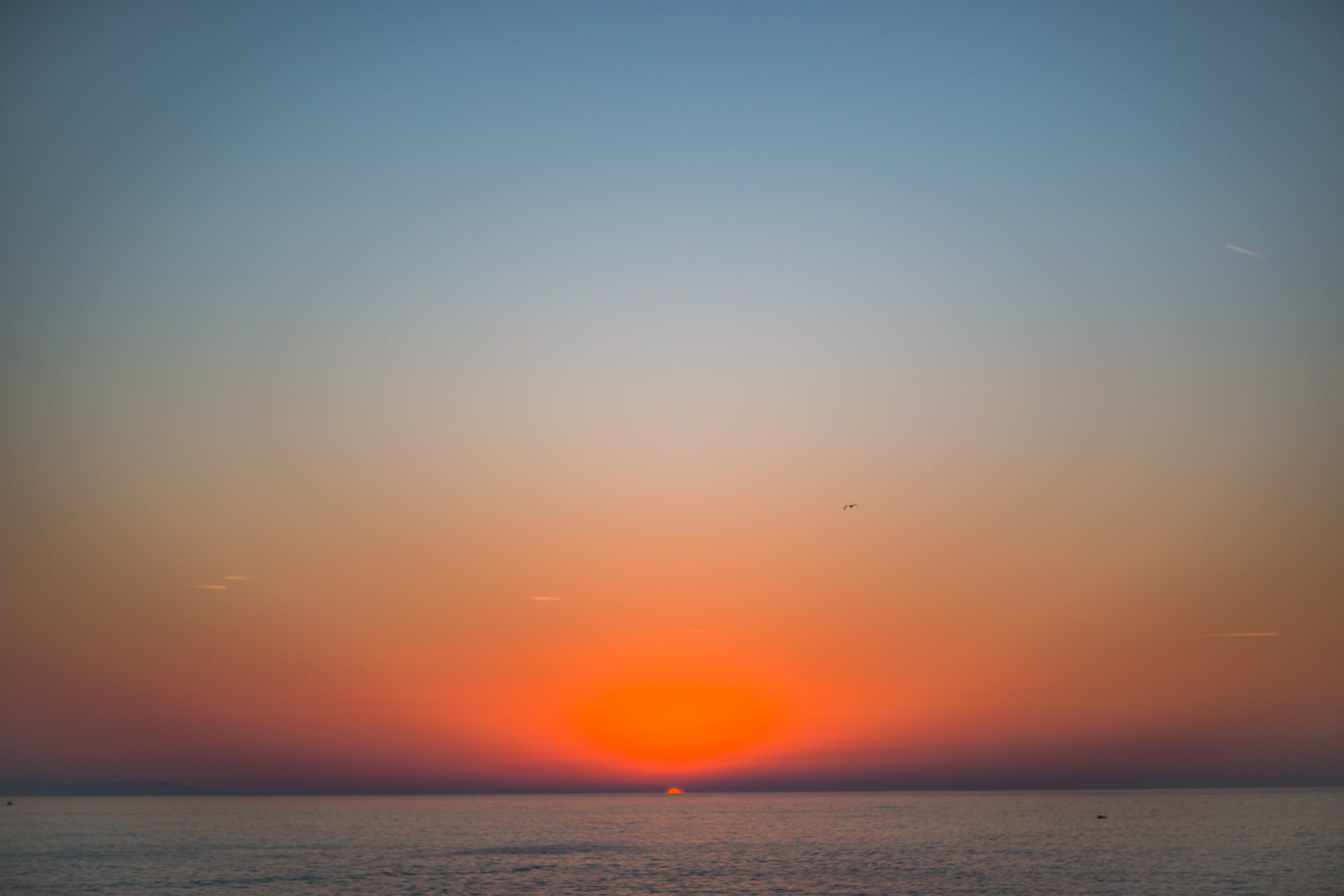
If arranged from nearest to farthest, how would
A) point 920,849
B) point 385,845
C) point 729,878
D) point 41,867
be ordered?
point 729,878
point 41,867
point 920,849
point 385,845

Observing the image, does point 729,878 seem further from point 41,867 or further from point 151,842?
point 151,842

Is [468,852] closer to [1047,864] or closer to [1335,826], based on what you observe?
[1047,864]

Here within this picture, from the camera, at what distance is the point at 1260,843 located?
14188 centimetres

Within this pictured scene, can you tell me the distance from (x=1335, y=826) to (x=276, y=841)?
19527 centimetres

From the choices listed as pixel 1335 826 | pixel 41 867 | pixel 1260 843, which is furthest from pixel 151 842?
pixel 1335 826

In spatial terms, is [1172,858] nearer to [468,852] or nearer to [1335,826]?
[468,852]

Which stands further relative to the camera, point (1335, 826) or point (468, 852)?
point (1335, 826)

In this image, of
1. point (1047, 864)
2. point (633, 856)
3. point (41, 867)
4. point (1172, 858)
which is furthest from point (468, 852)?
point (1172, 858)

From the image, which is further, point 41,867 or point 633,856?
point 633,856

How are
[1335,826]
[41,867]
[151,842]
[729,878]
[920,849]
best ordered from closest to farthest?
[729,878]
[41,867]
[920,849]
[151,842]
[1335,826]

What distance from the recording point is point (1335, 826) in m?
188

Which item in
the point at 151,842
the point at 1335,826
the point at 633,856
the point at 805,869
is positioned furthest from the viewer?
the point at 1335,826

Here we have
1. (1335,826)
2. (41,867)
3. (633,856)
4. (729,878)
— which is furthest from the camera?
(1335,826)

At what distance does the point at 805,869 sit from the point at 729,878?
1243 cm
